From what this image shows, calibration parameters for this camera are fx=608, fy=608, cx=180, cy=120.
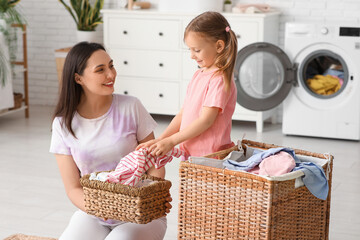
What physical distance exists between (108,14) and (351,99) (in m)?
2.17

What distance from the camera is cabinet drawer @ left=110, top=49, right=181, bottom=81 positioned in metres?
5.19

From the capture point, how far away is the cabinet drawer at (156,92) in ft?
17.2

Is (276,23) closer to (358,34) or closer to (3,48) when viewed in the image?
(358,34)

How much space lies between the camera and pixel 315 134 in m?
4.88

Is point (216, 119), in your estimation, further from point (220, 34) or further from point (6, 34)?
point (6, 34)

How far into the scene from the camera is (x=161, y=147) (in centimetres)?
201

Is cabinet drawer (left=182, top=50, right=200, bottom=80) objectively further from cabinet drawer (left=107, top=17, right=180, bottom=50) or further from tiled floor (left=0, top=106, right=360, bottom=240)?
tiled floor (left=0, top=106, right=360, bottom=240)

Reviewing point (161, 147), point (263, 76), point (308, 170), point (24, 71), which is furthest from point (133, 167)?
point (24, 71)

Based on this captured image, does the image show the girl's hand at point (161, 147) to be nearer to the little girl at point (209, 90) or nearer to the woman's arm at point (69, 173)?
the little girl at point (209, 90)

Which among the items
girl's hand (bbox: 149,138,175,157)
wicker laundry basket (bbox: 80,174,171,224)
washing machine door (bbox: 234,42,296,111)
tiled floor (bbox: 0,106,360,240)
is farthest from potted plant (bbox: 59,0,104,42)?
wicker laundry basket (bbox: 80,174,171,224)

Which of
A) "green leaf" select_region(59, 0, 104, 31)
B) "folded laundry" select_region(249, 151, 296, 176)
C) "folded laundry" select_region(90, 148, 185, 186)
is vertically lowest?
"folded laundry" select_region(90, 148, 185, 186)

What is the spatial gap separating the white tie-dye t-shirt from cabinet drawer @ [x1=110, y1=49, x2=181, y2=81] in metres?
2.97

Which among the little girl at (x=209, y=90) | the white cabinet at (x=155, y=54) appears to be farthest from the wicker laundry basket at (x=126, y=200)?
the white cabinet at (x=155, y=54)

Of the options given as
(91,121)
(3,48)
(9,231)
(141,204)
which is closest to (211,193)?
(141,204)
